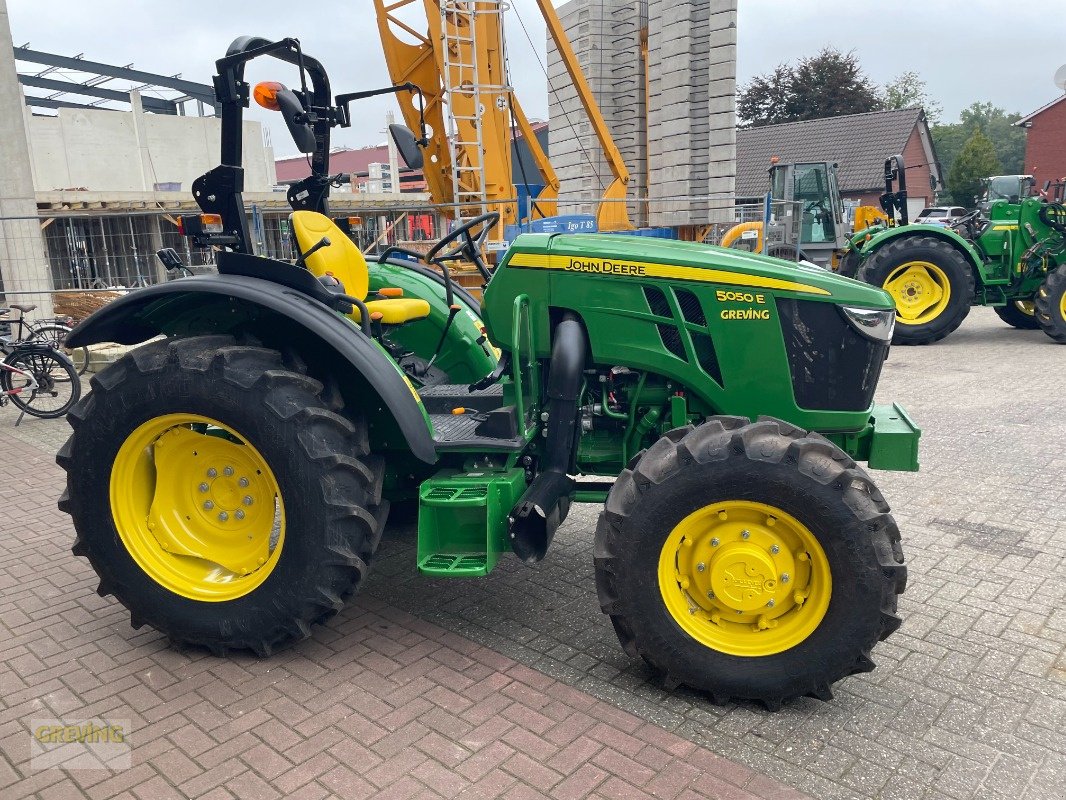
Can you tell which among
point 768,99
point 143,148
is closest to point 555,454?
point 143,148

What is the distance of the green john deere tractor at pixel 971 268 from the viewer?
10.1 meters

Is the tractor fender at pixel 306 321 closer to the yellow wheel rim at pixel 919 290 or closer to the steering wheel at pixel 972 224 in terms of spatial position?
the yellow wheel rim at pixel 919 290

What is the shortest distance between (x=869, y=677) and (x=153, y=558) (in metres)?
2.74

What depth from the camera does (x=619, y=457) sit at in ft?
11.6

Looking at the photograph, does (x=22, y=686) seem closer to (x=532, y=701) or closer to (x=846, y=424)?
(x=532, y=701)

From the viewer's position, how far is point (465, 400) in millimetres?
3908

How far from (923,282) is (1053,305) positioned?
1.45 meters

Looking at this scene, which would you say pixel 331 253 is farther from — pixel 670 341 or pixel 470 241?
pixel 670 341

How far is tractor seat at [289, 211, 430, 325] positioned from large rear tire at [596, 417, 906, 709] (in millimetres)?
1566

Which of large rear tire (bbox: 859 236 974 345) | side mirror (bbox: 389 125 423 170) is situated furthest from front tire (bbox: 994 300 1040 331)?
side mirror (bbox: 389 125 423 170)

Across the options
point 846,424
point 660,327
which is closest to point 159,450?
point 660,327

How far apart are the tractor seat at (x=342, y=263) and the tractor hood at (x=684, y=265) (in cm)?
87

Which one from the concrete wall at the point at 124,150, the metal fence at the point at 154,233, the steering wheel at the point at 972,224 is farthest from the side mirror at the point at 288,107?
the concrete wall at the point at 124,150

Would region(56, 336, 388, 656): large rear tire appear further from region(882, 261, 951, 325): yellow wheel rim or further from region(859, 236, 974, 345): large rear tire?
region(882, 261, 951, 325): yellow wheel rim
